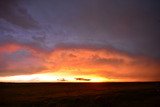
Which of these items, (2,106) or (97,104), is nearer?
(97,104)

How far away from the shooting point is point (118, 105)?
39.1 metres

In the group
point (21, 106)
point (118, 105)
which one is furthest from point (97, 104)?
point (21, 106)

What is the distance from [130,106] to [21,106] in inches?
648

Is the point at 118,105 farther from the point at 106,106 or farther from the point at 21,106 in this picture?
the point at 21,106

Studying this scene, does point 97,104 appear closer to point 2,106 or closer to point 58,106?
point 58,106

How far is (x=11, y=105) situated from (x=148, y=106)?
21.0 meters

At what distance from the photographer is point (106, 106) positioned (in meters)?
36.9

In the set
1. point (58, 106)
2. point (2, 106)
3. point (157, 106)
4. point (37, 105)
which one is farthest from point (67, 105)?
point (157, 106)

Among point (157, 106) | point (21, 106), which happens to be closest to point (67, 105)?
point (21, 106)

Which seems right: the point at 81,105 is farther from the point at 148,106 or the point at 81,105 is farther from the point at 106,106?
the point at 148,106

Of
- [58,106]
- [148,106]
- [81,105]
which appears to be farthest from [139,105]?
[58,106]

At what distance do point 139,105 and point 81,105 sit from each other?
900 centimetres

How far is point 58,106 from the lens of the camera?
37.4 m

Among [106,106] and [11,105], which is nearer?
[106,106]
